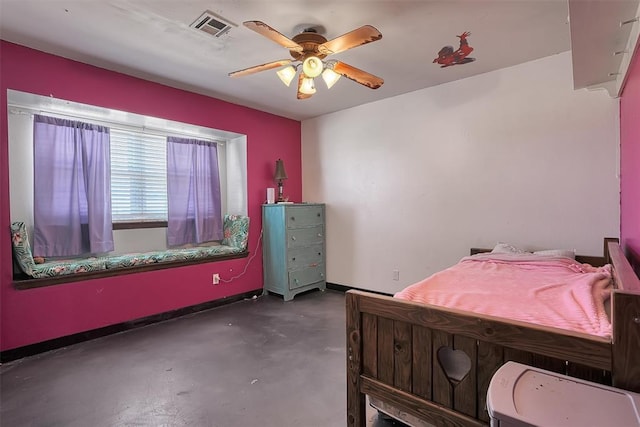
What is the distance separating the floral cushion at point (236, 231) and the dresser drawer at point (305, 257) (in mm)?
617

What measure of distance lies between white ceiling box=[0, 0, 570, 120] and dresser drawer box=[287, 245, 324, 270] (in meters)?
2.08

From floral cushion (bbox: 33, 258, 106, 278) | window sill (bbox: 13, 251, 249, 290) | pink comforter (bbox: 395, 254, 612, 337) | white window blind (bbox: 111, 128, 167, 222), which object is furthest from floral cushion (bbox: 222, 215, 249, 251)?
pink comforter (bbox: 395, 254, 612, 337)

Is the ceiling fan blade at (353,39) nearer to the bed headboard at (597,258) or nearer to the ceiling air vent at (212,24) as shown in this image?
the ceiling air vent at (212,24)

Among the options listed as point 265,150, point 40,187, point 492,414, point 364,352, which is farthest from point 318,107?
point 492,414

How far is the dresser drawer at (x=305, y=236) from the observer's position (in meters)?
3.99

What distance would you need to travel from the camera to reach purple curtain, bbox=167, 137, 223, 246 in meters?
3.70

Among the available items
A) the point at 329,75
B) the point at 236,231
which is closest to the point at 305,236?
the point at 236,231

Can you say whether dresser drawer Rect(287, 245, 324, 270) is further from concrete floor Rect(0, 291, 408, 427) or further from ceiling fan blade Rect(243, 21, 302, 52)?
ceiling fan blade Rect(243, 21, 302, 52)

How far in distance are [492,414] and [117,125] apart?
13.1 feet

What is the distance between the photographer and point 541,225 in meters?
2.84

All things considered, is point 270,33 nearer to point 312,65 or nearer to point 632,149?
point 312,65

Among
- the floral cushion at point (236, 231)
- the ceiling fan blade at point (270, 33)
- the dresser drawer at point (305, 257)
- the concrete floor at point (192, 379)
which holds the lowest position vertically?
the concrete floor at point (192, 379)

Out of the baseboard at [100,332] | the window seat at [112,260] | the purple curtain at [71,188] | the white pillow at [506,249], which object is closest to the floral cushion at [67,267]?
the window seat at [112,260]

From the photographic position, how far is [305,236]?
13.7 feet
